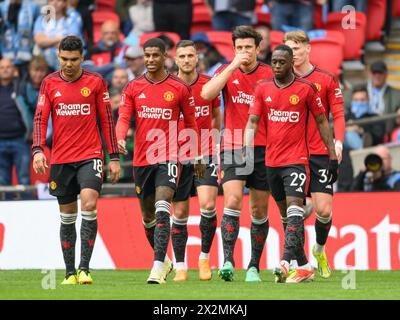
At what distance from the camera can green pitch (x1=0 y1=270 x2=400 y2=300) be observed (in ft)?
38.0

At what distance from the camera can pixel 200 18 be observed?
75.6ft

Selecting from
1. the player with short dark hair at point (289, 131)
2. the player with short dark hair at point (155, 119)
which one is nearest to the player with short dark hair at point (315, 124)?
the player with short dark hair at point (289, 131)

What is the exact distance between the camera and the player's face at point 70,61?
42.9 feet

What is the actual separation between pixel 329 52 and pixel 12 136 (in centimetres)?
537

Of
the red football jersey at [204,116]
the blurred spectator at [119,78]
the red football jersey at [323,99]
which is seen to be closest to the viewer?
the red football jersey at [323,99]

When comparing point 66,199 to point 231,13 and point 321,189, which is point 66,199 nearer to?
point 321,189

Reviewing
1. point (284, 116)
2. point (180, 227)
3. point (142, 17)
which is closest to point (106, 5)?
point (142, 17)

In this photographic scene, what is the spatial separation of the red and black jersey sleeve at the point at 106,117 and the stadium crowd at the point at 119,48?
237 inches

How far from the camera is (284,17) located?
2156 cm

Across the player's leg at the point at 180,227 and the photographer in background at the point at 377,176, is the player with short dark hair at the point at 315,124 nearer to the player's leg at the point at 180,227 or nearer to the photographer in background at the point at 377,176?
the player's leg at the point at 180,227

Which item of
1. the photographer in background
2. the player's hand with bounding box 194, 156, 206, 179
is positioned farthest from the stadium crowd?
the player's hand with bounding box 194, 156, 206, 179

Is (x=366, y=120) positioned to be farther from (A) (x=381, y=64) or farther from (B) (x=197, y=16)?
(B) (x=197, y=16)

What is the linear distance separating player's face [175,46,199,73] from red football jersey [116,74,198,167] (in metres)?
0.77

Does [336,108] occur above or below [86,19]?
below
